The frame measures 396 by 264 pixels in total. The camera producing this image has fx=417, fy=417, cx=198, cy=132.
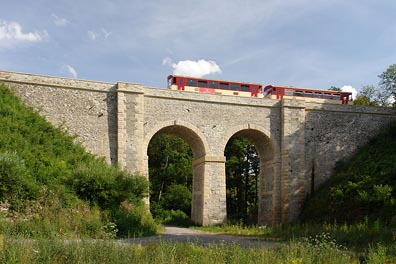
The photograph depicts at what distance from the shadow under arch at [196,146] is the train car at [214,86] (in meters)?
2.56

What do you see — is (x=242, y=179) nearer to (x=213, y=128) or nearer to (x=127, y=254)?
(x=213, y=128)

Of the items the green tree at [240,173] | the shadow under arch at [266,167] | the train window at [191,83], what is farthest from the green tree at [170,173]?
the train window at [191,83]

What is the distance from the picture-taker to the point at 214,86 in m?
24.0

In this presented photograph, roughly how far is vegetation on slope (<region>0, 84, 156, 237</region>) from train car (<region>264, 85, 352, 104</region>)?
11.5m

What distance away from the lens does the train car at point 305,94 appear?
25.0 m

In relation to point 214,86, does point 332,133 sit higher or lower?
lower

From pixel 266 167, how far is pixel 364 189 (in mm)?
6055

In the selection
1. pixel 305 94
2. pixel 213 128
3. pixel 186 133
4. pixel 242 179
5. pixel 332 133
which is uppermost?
pixel 305 94

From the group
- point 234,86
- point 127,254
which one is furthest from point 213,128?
point 127,254

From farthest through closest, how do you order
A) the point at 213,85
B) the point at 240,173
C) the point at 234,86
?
the point at 240,173 → the point at 234,86 → the point at 213,85

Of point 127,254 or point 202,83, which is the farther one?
point 202,83

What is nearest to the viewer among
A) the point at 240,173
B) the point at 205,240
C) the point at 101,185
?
the point at 205,240

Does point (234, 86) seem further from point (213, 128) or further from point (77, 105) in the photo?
point (77, 105)

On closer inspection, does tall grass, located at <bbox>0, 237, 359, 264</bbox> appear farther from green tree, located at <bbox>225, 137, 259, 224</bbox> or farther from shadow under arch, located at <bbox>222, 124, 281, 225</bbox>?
green tree, located at <bbox>225, 137, 259, 224</bbox>
